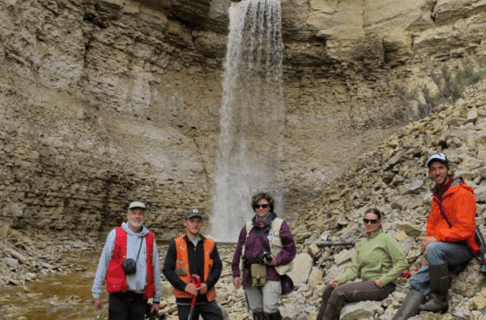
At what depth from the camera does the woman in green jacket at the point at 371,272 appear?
3896 millimetres

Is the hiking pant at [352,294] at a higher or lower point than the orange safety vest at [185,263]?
lower

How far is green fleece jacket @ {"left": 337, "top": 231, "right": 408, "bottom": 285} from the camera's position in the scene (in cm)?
386

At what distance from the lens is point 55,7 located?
51.0 feet

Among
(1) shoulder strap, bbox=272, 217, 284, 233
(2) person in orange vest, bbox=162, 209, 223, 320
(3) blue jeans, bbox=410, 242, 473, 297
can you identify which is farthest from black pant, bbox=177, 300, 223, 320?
(3) blue jeans, bbox=410, 242, 473, 297

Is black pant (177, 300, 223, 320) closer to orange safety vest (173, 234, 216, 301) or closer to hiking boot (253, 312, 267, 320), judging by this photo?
orange safety vest (173, 234, 216, 301)

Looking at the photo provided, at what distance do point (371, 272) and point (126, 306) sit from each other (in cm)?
258

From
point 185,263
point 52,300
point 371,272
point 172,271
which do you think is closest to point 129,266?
point 172,271

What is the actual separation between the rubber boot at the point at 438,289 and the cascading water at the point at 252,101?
15961 millimetres

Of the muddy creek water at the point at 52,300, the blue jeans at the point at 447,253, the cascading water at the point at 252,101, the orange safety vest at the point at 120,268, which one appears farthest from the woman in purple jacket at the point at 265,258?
the cascading water at the point at 252,101

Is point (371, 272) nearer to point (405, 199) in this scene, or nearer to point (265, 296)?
point (265, 296)

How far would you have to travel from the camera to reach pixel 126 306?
374 centimetres

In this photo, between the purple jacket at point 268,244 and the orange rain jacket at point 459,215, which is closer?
the orange rain jacket at point 459,215

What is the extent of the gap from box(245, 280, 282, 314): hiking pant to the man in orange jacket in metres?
1.18

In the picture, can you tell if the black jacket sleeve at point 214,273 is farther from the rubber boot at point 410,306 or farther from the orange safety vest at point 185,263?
the rubber boot at point 410,306
